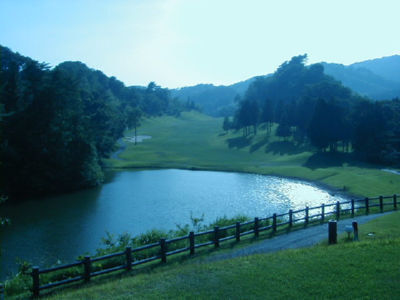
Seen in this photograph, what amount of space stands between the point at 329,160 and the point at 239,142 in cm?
3582

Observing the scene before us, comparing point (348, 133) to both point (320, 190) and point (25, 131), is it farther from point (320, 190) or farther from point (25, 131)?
point (25, 131)

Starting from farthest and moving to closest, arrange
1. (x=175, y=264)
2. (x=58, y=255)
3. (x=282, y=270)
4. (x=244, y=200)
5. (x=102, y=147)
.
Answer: (x=102, y=147)
(x=244, y=200)
(x=58, y=255)
(x=175, y=264)
(x=282, y=270)

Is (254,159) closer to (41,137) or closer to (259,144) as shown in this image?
(259,144)

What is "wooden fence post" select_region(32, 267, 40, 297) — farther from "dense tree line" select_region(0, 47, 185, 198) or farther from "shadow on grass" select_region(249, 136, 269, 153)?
"shadow on grass" select_region(249, 136, 269, 153)

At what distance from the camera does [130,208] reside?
43969mm

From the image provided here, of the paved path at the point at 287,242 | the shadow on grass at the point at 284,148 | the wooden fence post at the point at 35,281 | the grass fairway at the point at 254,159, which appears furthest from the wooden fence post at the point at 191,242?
the shadow on grass at the point at 284,148

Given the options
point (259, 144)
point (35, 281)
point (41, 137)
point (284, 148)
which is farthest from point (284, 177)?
point (35, 281)

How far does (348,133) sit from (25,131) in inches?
2544

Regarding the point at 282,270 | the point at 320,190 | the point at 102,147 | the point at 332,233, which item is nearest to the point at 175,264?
the point at 282,270

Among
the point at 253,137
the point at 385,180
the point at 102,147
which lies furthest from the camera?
the point at 253,137

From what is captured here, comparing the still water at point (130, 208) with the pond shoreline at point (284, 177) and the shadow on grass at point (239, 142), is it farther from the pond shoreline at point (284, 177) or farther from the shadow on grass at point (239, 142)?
the shadow on grass at point (239, 142)

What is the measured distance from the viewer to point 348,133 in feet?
277

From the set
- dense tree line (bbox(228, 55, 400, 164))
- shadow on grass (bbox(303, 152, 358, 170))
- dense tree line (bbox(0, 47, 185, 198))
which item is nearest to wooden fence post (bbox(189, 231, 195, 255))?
dense tree line (bbox(0, 47, 185, 198))

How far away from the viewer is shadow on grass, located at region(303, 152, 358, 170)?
76250 millimetres
